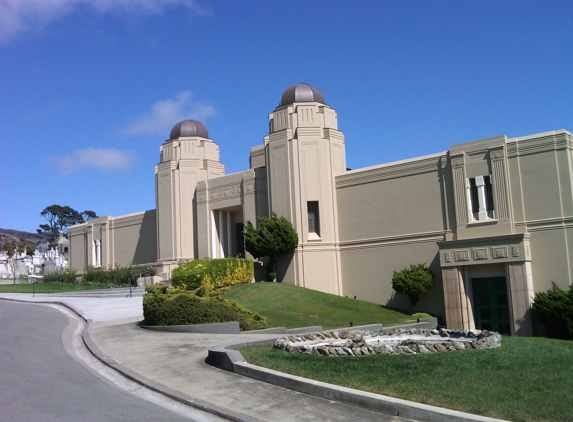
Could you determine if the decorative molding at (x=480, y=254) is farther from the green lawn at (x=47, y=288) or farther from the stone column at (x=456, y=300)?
the green lawn at (x=47, y=288)

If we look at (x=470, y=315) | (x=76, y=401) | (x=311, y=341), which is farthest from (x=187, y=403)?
(x=470, y=315)

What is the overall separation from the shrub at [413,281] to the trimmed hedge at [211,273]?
850 cm

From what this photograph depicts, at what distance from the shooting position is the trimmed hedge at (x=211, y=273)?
29.5 meters

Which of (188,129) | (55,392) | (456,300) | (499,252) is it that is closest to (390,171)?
(499,252)

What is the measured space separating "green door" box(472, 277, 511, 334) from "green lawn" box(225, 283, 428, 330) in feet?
10.6

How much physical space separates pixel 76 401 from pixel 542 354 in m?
8.98

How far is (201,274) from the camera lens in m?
→ 29.8

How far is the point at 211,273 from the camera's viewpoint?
3056 cm

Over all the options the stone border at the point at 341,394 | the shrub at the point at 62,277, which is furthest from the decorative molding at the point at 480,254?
the shrub at the point at 62,277

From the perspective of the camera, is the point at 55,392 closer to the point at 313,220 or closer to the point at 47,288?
the point at 313,220

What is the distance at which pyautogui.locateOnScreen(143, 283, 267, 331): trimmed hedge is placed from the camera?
1834cm

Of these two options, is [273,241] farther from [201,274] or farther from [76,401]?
[76,401]

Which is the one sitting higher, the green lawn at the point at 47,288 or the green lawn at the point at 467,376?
the green lawn at the point at 47,288

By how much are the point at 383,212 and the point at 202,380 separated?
22138 millimetres
